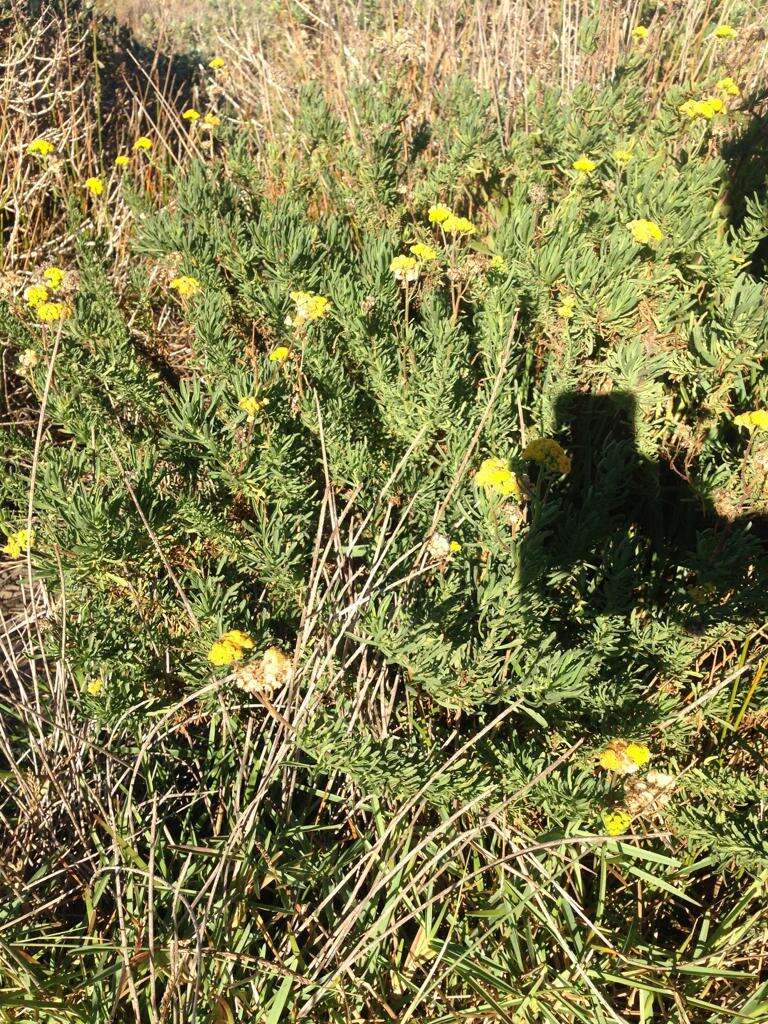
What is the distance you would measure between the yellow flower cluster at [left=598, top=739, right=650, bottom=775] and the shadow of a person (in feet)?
1.32

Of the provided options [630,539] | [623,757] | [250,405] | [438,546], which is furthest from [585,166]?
[623,757]

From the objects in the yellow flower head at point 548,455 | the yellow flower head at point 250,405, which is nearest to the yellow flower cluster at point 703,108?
Answer: the yellow flower head at point 548,455

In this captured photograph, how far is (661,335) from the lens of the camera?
2.58 meters

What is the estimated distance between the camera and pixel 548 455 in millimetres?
2102

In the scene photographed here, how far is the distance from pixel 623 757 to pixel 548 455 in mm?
786

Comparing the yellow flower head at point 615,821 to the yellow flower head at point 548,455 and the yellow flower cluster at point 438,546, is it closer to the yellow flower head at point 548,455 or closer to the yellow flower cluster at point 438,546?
the yellow flower cluster at point 438,546

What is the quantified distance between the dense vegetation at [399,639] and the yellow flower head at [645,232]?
37 millimetres

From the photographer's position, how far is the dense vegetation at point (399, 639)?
190 centimetres

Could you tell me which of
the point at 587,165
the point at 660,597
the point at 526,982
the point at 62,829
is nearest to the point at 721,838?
the point at 526,982

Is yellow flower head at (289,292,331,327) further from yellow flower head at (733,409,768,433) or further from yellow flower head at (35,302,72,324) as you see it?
yellow flower head at (733,409,768,433)

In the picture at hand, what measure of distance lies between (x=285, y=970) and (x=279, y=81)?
5089mm

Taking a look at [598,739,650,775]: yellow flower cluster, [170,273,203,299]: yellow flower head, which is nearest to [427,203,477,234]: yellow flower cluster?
[170,273,203,299]: yellow flower head

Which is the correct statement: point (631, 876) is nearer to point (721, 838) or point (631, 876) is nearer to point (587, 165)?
point (721, 838)

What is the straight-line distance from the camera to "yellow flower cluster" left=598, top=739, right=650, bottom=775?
73.9 inches
